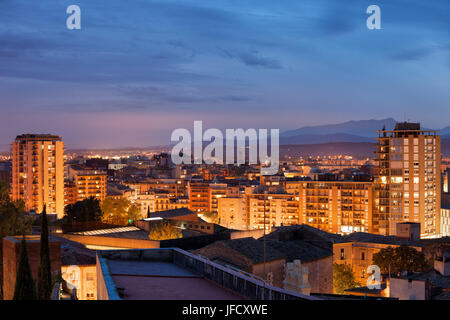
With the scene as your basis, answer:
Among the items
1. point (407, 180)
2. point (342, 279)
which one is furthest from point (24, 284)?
point (407, 180)

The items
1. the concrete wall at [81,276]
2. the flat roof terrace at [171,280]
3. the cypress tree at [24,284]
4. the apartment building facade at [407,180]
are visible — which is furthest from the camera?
the apartment building facade at [407,180]

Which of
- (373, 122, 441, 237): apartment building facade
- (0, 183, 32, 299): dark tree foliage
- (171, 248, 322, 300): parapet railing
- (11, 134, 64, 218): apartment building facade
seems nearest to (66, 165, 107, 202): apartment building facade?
(11, 134, 64, 218): apartment building facade

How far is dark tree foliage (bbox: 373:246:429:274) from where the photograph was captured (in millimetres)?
24703

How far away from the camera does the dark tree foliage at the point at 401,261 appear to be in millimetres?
24703

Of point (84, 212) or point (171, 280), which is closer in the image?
point (171, 280)

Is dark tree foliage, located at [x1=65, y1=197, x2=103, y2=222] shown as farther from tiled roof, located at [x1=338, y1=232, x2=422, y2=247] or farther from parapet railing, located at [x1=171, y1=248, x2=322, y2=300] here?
parapet railing, located at [x1=171, y1=248, x2=322, y2=300]

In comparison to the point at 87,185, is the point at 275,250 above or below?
above

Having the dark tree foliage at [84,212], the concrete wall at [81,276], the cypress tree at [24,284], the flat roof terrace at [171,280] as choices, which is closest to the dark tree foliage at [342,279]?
the concrete wall at [81,276]

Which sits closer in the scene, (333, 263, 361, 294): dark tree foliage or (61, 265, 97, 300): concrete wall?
(61, 265, 97, 300): concrete wall

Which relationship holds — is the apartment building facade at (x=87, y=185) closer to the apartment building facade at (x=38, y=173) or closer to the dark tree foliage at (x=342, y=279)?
the apartment building facade at (x=38, y=173)

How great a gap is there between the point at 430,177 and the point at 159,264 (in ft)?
164

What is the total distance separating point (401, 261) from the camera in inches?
984

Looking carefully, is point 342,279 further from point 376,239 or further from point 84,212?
point 84,212
